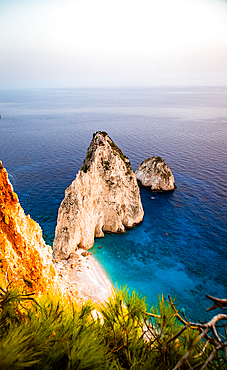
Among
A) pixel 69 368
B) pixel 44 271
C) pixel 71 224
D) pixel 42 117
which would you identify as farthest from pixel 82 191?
pixel 42 117

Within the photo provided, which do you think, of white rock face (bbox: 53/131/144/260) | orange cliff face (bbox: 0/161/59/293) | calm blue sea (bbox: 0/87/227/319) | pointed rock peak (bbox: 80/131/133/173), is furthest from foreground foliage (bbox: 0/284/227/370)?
pointed rock peak (bbox: 80/131/133/173)

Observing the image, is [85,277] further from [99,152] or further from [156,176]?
[156,176]

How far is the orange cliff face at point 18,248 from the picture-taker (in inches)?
375

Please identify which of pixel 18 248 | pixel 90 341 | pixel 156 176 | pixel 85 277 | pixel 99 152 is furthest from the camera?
pixel 156 176

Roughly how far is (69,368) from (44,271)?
8.14m

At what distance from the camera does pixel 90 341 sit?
183 inches

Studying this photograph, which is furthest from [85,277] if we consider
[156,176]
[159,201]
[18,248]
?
[156,176]

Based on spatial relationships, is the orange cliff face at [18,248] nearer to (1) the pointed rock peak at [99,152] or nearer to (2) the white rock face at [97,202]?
(2) the white rock face at [97,202]

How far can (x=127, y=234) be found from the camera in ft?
109

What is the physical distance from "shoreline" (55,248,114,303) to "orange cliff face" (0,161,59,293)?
40.0ft

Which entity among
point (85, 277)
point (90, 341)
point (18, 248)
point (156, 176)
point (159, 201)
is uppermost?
point (90, 341)

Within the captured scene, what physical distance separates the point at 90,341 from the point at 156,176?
143ft

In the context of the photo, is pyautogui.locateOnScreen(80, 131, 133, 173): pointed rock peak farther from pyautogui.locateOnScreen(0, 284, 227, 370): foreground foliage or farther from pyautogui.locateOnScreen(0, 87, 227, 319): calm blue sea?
pyautogui.locateOnScreen(0, 284, 227, 370): foreground foliage

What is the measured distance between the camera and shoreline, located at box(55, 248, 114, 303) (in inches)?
889
